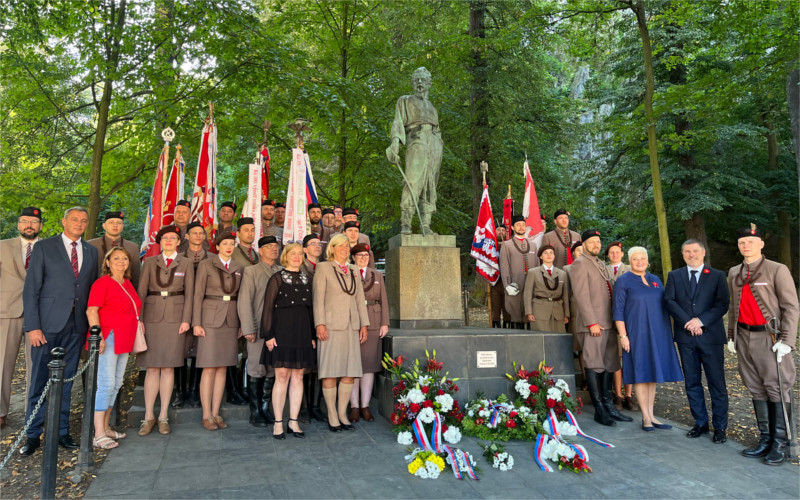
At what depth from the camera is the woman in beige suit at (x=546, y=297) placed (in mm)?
6598

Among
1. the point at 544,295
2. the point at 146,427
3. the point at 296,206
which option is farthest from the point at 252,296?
the point at 544,295

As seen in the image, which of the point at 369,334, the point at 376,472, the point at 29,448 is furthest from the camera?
the point at 369,334

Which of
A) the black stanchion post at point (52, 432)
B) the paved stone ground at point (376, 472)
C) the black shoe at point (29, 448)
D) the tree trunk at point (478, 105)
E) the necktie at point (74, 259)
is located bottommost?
the paved stone ground at point (376, 472)

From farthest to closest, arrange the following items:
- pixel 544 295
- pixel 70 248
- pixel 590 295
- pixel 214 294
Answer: pixel 544 295
pixel 590 295
pixel 214 294
pixel 70 248

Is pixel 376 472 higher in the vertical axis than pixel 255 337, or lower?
lower

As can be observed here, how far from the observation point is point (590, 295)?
5.72m

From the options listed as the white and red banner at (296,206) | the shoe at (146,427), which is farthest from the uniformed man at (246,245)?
the shoe at (146,427)

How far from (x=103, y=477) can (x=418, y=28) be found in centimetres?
1454

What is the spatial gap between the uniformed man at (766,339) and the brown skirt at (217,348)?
16.3 ft

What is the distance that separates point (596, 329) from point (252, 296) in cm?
382

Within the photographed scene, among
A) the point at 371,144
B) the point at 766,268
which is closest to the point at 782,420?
the point at 766,268

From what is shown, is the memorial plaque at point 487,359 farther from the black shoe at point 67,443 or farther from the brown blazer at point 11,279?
the brown blazer at point 11,279

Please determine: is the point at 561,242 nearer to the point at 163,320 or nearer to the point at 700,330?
the point at 700,330

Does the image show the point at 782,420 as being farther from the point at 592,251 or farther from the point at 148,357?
the point at 148,357
